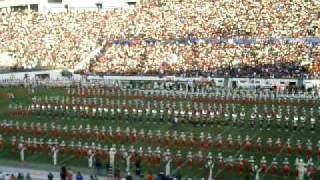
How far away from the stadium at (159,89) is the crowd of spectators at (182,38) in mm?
126

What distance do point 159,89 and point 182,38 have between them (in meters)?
12.2

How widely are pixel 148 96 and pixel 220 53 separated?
12.3 m

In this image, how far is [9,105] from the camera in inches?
1372

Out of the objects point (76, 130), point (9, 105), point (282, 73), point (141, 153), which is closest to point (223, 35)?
point (282, 73)

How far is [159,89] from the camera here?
4031 centimetres

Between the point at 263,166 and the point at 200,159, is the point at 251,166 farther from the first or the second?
the point at 200,159

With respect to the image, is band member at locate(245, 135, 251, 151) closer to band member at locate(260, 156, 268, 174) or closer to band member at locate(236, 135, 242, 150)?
band member at locate(236, 135, 242, 150)

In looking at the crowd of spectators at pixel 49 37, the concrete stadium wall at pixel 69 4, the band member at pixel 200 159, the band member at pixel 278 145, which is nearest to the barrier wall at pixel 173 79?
the crowd of spectators at pixel 49 37

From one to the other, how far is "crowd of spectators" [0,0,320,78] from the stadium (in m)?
0.13

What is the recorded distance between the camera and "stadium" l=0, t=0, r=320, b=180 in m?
22.3

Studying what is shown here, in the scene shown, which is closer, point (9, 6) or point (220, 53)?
point (220, 53)

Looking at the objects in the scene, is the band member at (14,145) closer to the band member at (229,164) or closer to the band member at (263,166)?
the band member at (229,164)

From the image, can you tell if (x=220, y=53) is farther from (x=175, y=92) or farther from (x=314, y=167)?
(x=314, y=167)

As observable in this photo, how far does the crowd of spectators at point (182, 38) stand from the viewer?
150 ft
